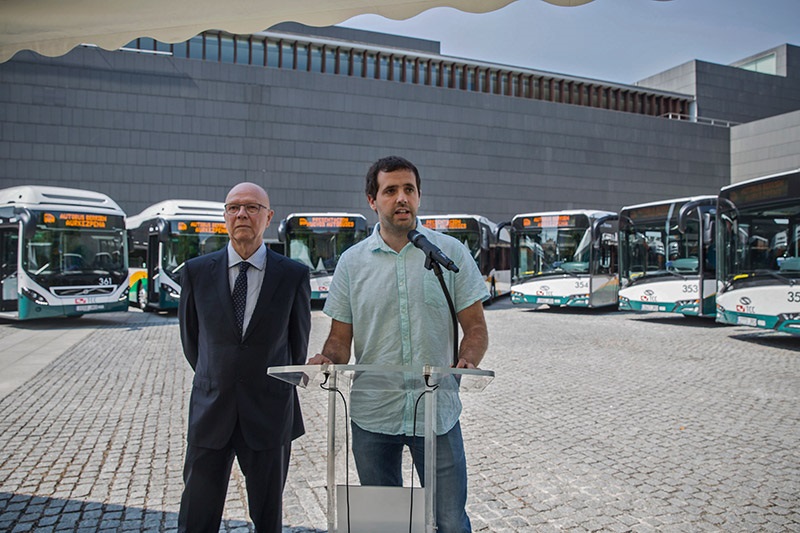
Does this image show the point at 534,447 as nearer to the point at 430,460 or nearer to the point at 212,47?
the point at 430,460

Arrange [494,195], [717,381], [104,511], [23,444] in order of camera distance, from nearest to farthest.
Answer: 1. [104,511]
2. [23,444]
3. [717,381]
4. [494,195]

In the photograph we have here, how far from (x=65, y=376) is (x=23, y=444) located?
3353 mm

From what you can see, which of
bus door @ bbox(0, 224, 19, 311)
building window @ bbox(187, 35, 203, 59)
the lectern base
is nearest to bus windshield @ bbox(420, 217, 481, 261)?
bus door @ bbox(0, 224, 19, 311)

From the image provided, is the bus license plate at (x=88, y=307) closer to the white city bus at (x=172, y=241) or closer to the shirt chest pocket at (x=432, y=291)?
the white city bus at (x=172, y=241)

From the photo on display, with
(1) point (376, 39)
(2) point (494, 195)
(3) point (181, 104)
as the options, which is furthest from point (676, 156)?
(3) point (181, 104)

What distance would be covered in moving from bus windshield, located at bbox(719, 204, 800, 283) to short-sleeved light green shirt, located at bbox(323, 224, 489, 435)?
10290 millimetres

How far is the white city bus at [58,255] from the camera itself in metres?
13.8

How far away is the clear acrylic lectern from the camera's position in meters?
1.97

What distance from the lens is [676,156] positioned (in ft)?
178

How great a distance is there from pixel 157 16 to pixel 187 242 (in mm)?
14516

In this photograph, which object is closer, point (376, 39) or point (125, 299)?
point (125, 299)

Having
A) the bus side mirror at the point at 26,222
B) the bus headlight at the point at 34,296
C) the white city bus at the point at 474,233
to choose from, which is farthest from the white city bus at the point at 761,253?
the bus side mirror at the point at 26,222

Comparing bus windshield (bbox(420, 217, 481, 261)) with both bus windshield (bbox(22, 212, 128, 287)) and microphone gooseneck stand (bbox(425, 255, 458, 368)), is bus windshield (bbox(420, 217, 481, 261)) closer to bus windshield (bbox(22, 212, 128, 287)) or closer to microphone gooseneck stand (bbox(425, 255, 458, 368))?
bus windshield (bbox(22, 212, 128, 287))

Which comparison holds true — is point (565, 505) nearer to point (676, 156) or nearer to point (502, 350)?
point (502, 350)
